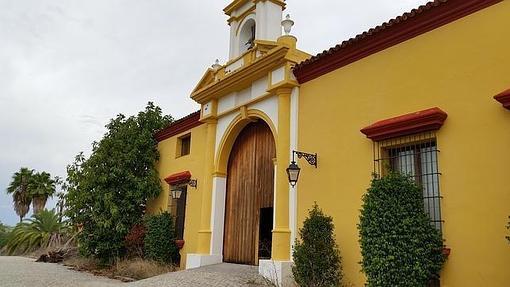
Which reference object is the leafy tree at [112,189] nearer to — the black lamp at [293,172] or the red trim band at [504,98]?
the black lamp at [293,172]

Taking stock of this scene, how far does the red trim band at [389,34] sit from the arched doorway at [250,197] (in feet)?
8.04

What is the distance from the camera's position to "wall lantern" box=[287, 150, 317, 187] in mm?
9164

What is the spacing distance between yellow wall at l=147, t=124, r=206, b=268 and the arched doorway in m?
1.21

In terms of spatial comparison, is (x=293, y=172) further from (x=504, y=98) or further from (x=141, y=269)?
(x=141, y=269)

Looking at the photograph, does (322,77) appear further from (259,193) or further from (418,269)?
(418,269)

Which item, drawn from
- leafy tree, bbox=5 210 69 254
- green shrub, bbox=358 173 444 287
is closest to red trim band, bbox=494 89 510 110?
green shrub, bbox=358 173 444 287

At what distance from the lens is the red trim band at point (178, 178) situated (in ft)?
46.4

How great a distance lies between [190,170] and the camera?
14305 mm

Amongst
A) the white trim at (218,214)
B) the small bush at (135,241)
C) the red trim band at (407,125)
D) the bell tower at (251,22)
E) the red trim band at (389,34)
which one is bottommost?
the small bush at (135,241)


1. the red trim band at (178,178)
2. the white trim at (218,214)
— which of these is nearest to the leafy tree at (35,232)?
the red trim band at (178,178)

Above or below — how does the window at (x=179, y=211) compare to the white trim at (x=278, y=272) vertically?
above

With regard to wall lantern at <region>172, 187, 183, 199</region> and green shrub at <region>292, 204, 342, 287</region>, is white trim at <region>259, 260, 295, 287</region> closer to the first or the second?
green shrub at <region>292, 204, 342, 287</region>

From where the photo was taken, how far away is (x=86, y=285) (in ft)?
35.6

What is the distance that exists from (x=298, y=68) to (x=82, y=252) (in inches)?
402
